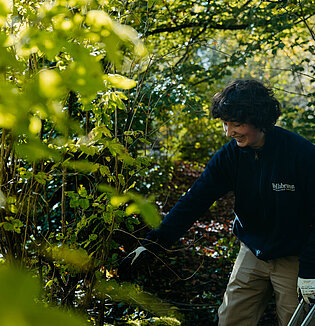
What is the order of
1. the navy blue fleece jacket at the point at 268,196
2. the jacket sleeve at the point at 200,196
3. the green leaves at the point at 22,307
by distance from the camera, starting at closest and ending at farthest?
1. the green leaves at the point at 22,307
2. the navy blue fleece jacket at the point at 268,196
3. the jacket sleeve at the point at 200,196

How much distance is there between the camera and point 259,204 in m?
2.63

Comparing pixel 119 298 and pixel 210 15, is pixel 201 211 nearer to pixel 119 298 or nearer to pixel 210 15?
pixel 119 298

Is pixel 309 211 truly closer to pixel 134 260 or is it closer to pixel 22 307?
pixel 134 260

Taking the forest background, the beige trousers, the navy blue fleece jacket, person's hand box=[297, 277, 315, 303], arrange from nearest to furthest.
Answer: the forest background → person's hand box=[297, 277, 315, 303] → the navy blue fleece jacket → the beige trousers

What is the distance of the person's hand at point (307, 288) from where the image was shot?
2281 mm

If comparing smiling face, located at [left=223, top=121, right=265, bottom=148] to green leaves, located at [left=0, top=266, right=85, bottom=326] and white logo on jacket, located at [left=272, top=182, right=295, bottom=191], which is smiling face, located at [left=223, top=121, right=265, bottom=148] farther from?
green leaves, located at [left=0, top=266, right=85, bottom=326]

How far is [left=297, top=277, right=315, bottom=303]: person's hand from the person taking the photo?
228 cm

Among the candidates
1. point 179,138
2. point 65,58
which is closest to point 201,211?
point 65,58

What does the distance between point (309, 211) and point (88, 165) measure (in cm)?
151

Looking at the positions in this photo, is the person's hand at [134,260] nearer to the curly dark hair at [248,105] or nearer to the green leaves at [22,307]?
the curly dark hair at [248,105]

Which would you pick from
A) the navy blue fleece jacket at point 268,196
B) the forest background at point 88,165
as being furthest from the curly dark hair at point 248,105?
the forest background at point 88,165

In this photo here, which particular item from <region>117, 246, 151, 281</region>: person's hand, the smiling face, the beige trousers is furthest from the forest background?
the smiling face

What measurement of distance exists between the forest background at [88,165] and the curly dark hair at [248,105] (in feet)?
1.41

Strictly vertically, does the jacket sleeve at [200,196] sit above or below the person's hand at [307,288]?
above
